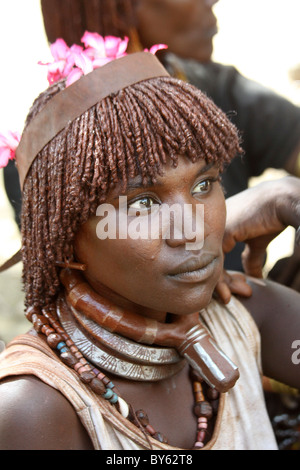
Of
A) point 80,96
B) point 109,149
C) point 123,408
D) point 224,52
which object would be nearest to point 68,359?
point 123,408

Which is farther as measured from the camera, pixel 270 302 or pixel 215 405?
pixel 270 302

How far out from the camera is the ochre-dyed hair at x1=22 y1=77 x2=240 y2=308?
129 cm

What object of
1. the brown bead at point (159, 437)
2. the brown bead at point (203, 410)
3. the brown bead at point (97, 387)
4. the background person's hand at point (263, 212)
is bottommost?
the brown bead at point (203, 410)

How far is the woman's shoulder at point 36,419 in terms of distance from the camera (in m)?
1.21

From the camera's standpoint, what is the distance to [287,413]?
223 centimetres

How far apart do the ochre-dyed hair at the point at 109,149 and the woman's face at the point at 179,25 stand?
3.65ft

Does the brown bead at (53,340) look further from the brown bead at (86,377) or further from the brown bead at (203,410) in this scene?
the brown bead at (203,410)

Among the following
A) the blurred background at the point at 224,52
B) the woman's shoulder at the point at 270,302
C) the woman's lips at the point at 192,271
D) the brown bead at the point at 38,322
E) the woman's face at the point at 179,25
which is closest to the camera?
the woman's lips at the point at 192,271

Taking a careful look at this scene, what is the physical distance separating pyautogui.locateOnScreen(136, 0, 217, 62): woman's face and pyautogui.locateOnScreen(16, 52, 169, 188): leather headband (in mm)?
1115

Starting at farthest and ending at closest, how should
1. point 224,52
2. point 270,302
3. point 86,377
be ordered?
point 224,52 < point 270,302 < point 86,377

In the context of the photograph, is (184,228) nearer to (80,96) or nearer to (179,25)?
(80,96)

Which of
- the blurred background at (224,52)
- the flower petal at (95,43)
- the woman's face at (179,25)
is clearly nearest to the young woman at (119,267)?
the flower petal at (95,43)

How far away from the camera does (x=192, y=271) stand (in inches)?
52.8

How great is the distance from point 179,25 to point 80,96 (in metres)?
1.26
